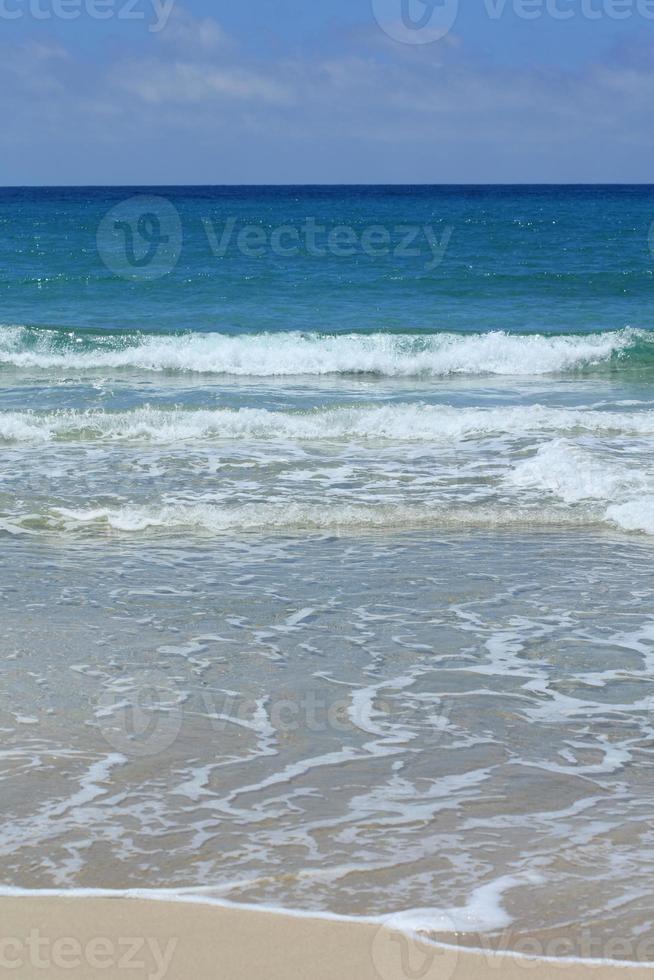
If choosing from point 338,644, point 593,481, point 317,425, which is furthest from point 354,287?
point 338,644

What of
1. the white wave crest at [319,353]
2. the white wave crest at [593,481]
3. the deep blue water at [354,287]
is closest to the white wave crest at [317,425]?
the white wave crest at [593,481]

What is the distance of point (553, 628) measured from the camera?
6.54 m

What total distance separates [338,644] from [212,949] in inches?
115

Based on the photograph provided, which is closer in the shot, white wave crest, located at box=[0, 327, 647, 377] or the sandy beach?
the sandy beach

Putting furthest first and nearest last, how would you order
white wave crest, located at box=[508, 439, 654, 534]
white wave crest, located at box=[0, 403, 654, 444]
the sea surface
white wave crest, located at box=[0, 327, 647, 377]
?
white wave crest, located at box=[0, 327, 647, 377] < white wave crest, located at box=[0, 403, 654, 444] < white wave crest, located at box=[508, 439, 654, 534] < the sea surface

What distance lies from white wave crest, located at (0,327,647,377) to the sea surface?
31.2 inches

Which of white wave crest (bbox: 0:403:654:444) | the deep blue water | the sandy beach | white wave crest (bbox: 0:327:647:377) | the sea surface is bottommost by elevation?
the sandy beach

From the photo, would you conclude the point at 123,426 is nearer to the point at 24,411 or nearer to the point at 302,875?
the point at 24,411

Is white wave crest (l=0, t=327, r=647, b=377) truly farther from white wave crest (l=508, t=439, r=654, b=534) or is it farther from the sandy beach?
the sandy beach

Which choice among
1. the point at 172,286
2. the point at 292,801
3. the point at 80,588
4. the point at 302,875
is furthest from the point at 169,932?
the point at 172,286

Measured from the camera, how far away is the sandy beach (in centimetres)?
334

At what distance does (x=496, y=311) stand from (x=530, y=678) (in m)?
20.5

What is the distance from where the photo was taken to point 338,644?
6277 millimetres

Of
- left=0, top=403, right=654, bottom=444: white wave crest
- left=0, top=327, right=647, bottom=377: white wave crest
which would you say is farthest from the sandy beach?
left=0, top=327, right=647, bottom=377: white wave crest
